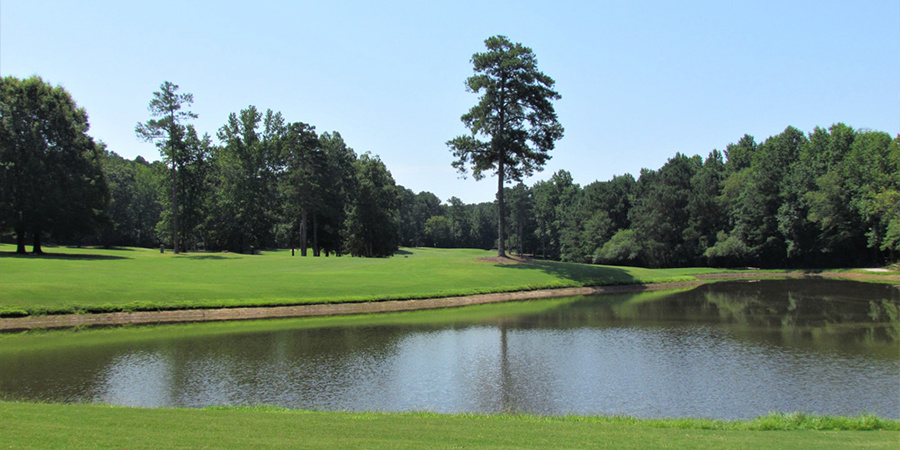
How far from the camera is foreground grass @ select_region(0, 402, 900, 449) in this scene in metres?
8.76

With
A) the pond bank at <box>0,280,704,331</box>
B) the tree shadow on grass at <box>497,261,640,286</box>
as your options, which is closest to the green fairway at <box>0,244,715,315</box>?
the tree shadow on grass at <box>497,261,640,286</box>

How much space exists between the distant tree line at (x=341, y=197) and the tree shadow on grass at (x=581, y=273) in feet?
94.7

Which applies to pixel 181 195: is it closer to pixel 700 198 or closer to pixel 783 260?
pixel 700 198

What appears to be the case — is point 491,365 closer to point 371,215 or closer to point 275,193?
point 371,215

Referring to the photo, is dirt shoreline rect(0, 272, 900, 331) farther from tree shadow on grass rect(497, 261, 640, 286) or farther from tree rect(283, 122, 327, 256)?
tree rect(283, 122, 327, 256)

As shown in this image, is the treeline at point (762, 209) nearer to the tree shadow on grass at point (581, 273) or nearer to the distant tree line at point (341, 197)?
the distant tree line at point (341, 197)

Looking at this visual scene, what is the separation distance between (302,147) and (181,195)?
15.6 metres

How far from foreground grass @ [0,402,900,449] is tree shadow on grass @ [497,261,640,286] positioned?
110 ft

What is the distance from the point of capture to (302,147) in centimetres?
6762

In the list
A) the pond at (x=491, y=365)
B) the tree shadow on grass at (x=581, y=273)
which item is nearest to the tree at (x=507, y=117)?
the tree shadow on grass at (x=581, y=273)

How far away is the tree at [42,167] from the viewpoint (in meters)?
48.4

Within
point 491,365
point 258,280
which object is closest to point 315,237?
point 258,280

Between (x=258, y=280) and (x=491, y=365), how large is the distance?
23.3 metres

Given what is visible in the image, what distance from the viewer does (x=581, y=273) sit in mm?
46781
